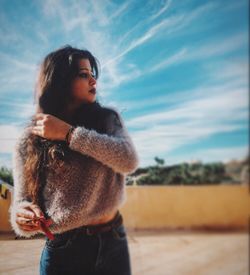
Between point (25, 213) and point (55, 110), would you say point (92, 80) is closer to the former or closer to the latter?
point (55, 110)

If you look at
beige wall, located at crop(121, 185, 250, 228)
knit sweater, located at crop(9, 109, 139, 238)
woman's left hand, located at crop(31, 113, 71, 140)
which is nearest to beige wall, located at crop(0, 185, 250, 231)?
beige wall, located at crop(121, 185, 250, 228)

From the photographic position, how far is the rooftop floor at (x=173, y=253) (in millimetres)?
915

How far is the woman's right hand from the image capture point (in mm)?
1010

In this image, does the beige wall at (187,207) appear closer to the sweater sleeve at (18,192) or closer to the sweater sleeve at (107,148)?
the sweater sleeve at (107,148)

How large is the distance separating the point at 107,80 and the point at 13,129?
0.37 m

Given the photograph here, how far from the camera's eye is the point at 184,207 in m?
1.02

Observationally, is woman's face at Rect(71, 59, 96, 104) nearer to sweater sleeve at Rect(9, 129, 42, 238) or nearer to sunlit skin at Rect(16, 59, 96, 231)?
→ sunlit skin at Rect(16, 59, 96, 231)

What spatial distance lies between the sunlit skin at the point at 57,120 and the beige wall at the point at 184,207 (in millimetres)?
137

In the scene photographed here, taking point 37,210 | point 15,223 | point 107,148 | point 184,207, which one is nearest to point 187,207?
point 184,207

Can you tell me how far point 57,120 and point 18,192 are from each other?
27 centimetres

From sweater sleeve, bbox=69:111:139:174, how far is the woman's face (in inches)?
5.6

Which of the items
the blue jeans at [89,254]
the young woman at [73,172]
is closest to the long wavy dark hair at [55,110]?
the young woman at [73,172]

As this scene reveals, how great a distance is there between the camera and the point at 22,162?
1077 mm

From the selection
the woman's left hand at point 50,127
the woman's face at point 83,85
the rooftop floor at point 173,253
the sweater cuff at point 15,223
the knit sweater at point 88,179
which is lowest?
the rooftop floor at point 173,253
